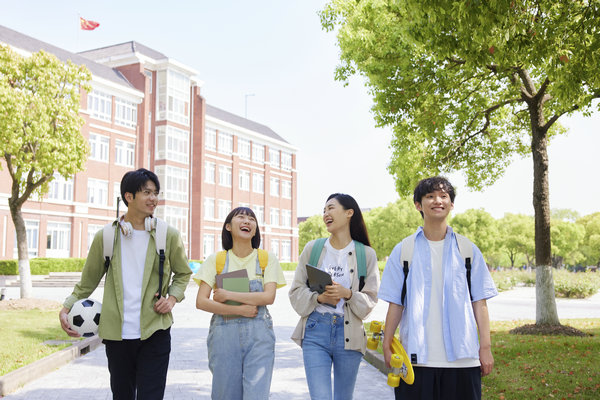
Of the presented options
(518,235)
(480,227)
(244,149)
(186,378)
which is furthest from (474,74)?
(518,235)

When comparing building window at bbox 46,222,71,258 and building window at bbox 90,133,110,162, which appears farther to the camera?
building window at bbox 90,133,110,162

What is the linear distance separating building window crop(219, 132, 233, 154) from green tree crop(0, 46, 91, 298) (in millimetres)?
36356

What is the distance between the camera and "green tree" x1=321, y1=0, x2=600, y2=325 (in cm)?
707

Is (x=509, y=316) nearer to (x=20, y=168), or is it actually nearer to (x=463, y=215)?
(x=20, y=168)

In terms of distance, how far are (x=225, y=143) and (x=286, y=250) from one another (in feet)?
49.0

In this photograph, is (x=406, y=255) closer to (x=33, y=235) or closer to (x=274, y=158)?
(x=33, y=235)

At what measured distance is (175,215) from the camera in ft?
156

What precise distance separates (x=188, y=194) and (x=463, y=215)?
35.4 metres

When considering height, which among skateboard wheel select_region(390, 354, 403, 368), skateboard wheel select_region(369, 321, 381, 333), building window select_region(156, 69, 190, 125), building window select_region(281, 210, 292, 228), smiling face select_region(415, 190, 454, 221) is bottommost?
skateboard wheel select_region(390, 354, 403, 368)

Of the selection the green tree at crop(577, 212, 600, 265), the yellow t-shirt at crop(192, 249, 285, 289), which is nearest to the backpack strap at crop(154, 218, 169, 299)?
the yellow t-shirt at crop(192, 249, 285, 289)

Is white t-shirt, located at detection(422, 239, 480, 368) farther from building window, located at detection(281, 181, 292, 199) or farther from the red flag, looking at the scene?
building window, located at detection(281, 181, 292, 199)

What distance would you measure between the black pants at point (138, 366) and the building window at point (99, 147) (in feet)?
127

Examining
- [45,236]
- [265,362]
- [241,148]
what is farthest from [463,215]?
[265,362]

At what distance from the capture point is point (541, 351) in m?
8.73
